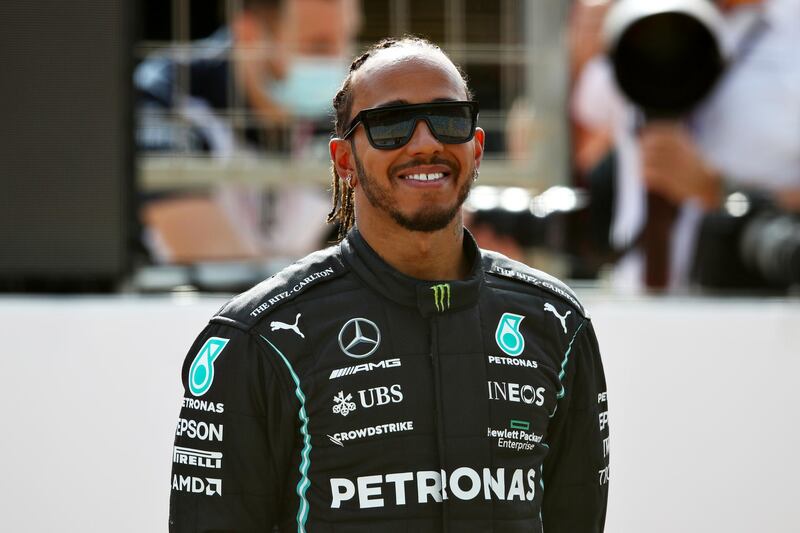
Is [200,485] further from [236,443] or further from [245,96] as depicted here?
[245,96]

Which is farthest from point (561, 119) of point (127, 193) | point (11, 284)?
point (11, 284)

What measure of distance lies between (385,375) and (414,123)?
1.01ft

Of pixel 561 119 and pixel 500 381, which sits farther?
pixel 561 119

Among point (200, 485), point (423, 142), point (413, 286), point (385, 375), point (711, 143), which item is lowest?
point (200, 485)

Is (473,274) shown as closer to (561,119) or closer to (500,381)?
(500,381)

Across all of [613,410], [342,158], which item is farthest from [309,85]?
[342,158]

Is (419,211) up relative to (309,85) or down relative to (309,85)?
down

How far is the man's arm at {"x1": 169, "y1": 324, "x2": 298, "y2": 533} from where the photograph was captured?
150cm

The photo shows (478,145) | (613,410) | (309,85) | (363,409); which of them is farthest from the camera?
(309,85)

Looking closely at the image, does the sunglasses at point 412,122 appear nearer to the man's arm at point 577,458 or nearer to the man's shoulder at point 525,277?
the man's shoulder at point 525,277

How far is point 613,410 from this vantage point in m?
2.90

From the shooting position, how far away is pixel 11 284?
114 inches

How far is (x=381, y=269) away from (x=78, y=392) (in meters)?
1.41

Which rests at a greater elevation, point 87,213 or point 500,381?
point 87,213
